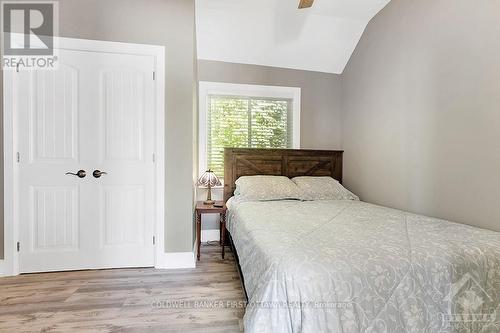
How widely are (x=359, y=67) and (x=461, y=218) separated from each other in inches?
85.1

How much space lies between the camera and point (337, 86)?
3.76 meters

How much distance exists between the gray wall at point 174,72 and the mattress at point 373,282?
127 centimetres

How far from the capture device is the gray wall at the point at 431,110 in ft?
6.20

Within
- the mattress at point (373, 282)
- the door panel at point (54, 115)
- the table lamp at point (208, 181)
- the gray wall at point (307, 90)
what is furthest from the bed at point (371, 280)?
the gray wall at point (307, 90)

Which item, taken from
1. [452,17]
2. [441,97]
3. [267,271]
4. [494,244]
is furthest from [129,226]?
[452,17]

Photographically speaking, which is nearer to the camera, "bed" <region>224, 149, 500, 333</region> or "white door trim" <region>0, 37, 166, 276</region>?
"bed" <region>224, 149, 500, 333</region>

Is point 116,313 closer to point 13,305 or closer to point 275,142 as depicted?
point 13,305

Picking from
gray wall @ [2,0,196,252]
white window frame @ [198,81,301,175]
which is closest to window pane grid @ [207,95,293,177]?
white window frame @ [198,81,301,175]

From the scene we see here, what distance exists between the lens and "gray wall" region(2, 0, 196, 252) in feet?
8.07

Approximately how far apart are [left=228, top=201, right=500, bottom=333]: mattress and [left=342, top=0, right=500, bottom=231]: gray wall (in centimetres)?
66

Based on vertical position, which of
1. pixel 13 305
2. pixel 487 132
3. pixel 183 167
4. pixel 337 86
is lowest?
pixel 13 305

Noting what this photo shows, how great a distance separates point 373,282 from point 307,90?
9.90 ft

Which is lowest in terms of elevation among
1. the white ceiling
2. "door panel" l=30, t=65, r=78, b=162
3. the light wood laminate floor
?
the light wood laminate floor

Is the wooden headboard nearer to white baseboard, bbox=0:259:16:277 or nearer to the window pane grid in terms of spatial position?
the window pane grid
